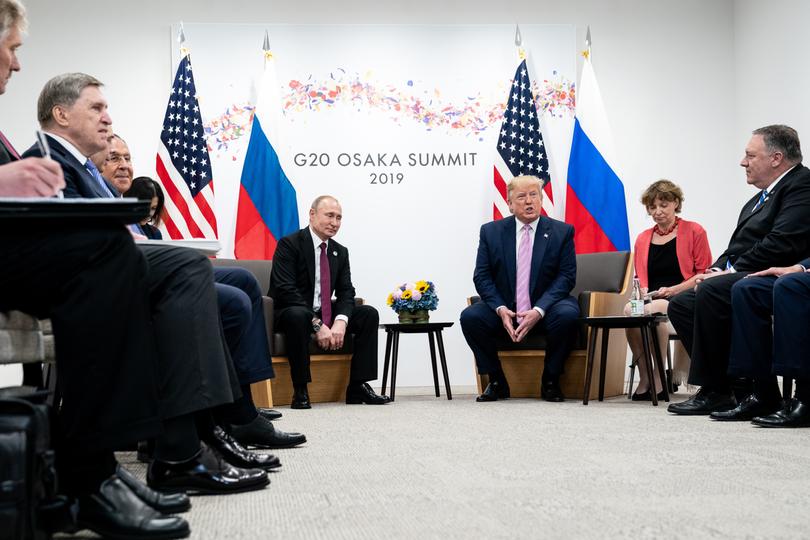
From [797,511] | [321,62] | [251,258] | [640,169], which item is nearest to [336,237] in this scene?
[251,258]

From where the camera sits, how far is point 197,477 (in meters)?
1.81

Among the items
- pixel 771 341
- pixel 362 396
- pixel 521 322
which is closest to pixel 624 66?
pixel 521 322

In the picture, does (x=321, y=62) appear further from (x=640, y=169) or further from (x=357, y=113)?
(x=640, y=169)

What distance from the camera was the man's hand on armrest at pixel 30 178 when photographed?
161 cm

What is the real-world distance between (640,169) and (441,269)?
172 cm

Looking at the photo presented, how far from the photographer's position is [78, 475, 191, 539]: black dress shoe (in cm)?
136

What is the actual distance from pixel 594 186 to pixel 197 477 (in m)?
4.76

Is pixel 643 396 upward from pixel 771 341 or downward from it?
downward

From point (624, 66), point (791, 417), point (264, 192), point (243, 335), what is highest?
point (624, 66)

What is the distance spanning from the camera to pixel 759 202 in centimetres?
393

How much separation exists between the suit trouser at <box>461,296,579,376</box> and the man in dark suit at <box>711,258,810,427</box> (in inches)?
52.1

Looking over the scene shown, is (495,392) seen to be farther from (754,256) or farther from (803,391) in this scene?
(803,391)

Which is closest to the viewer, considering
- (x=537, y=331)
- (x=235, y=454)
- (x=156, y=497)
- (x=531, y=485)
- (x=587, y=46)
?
(x=156, y=497)

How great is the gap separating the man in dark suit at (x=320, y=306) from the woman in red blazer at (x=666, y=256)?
5.20 ft
